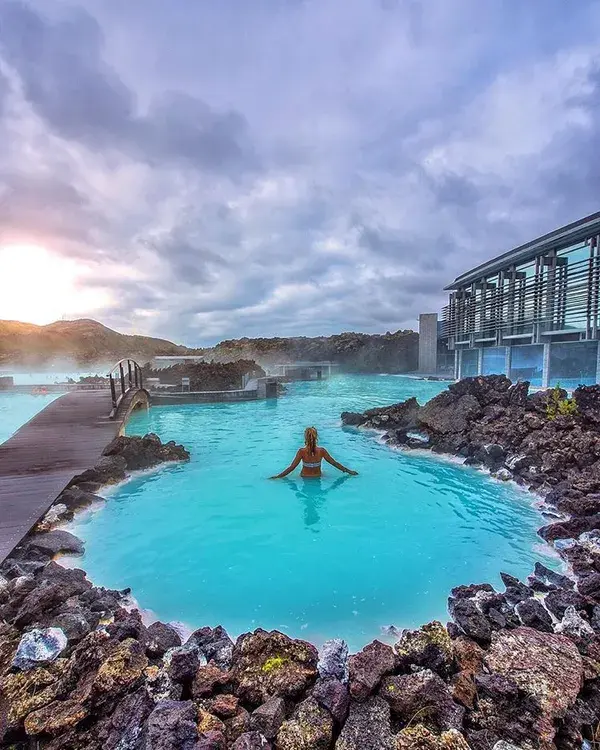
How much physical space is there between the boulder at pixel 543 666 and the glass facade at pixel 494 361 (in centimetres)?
2452

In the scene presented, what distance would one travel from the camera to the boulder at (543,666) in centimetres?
251

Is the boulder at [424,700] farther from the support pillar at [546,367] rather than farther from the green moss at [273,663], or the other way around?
the support pillar at [546,367]

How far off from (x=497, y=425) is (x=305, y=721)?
1009cm

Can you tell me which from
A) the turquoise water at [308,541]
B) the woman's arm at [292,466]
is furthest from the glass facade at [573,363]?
the woman's arm at [292,466]

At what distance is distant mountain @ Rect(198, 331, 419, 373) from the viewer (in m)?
54.1

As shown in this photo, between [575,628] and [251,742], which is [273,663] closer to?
[251,742]

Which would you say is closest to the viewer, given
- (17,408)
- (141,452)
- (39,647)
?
(39,647)

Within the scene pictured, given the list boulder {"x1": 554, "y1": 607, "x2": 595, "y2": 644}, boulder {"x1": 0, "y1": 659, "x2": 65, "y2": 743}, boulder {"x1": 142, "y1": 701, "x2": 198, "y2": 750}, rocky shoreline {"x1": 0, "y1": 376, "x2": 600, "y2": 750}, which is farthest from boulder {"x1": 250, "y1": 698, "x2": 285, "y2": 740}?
boulder {"x1": 554, "y1": 607, "x2": 595, "y2": 644}

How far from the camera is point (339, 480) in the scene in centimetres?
870

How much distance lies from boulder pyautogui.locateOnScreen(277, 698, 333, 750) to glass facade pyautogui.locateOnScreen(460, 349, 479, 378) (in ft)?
95.0

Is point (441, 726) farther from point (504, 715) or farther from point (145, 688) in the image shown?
point (145, 688)

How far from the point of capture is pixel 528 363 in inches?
944

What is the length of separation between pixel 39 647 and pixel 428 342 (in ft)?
139

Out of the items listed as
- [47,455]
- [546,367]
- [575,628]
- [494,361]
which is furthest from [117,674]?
[494,361]
